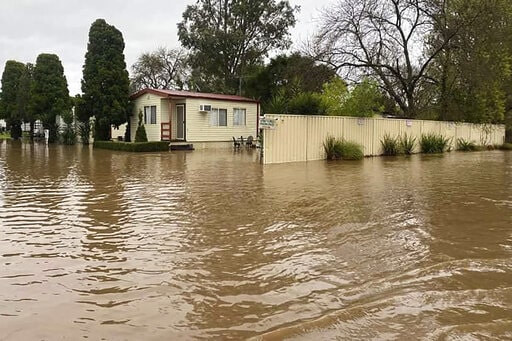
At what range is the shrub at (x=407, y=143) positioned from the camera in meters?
19.7

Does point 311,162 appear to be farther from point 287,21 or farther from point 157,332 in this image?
point 287,21

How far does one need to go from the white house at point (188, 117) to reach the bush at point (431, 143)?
10427 mm

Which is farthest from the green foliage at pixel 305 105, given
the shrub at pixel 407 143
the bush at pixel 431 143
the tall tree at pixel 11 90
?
the tall tree at pixel 11 90

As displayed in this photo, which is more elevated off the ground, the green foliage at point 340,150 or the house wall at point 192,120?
the house wall at point 192,120

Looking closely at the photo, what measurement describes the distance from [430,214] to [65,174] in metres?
8.92

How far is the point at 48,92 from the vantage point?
2998cm

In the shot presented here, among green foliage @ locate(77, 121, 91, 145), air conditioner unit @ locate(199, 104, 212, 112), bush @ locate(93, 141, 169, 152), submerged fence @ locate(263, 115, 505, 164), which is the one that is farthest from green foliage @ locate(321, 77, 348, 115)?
green foliage @ locate(77, 121, 91, 145)

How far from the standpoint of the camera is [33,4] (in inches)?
741

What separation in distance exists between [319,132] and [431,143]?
830 cm

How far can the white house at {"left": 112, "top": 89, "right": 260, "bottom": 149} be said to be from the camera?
23703 millimetres

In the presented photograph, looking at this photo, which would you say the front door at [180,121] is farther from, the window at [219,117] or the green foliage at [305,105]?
the green foliage at [305,105]

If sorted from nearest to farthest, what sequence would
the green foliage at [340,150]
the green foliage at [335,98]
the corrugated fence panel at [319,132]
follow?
the corrugated fence panel at [319,132]
the green foliage at [340,150]
the green foliage at [335,98]

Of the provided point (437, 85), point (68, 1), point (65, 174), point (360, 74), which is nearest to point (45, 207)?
point (65, 174)

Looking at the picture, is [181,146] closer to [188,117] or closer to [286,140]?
[188,117]
